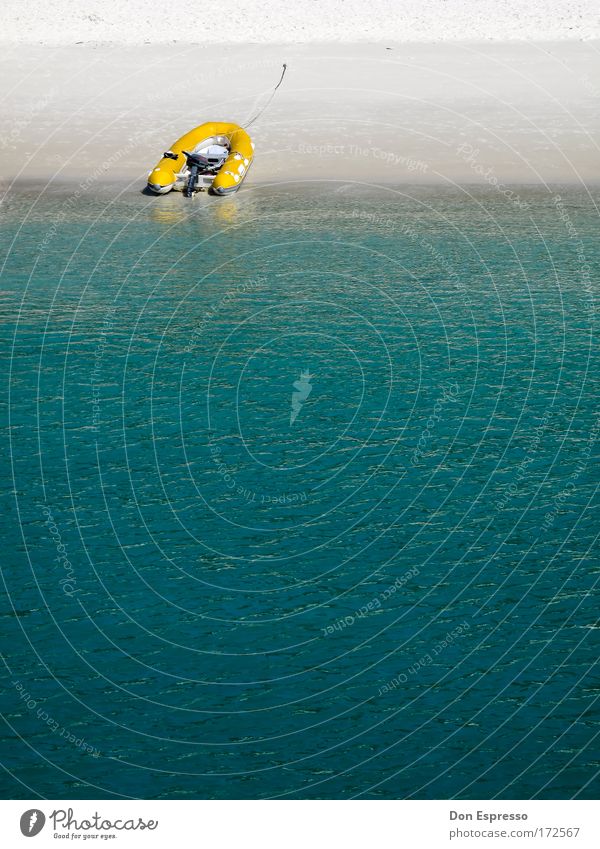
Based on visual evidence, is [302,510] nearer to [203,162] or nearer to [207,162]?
[203,162]

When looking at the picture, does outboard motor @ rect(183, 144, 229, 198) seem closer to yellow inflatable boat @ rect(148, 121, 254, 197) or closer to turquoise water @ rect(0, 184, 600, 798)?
yellow inflatable boat @ rect(148, 121, 254, 197)

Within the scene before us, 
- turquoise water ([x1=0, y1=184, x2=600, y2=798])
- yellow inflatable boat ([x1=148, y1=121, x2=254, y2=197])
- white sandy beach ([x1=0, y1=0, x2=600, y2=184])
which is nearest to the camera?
turquoise water ([x1=0, y1=184, x2=600, y2=798])

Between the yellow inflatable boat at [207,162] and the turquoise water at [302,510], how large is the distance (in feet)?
9.79

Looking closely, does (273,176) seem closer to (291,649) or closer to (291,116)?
(291,116)

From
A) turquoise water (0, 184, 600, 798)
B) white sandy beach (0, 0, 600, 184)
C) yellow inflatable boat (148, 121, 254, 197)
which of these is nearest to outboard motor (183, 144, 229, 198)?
yellow inflatable boat (148, 121, 254, 197)

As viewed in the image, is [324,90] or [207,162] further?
[324,90]

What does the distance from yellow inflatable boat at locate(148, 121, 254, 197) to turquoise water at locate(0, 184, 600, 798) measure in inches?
117

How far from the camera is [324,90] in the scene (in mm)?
46250

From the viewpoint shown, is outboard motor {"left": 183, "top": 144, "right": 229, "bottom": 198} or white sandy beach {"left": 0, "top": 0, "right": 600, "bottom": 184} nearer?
outboard motor {"left": 183, "top": 144, "right": 229, "bottom": 198}

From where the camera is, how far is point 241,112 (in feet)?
148

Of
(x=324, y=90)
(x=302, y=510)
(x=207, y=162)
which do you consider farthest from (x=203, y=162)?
(x=302, y=510)

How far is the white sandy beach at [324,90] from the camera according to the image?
4241 cm

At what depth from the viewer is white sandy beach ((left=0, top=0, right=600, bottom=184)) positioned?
42.4 metres

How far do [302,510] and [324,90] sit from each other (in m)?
28.2
